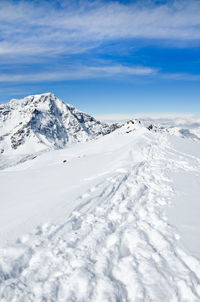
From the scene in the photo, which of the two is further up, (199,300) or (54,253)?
(54,253)

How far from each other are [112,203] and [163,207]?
6.72ft

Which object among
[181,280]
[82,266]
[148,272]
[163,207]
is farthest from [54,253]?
[163,207]

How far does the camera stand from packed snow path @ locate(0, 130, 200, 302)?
3857 mm

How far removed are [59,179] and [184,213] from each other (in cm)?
709

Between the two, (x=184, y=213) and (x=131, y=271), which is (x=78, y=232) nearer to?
(x=131, y=271)

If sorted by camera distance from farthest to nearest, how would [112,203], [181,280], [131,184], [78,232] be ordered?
[131,184], [112,203], [78,232], [181,280]

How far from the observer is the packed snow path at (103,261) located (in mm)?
3857

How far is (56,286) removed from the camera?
3.97 meters

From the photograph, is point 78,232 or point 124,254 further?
point 78,232

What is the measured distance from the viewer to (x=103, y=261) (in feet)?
15.6

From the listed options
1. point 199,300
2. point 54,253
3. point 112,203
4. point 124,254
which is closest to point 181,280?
point 199,300

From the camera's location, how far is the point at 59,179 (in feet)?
38.1

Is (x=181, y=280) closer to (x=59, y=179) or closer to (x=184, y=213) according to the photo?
(x=184, y=213)

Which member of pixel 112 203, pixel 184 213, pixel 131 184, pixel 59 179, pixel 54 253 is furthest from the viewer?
pixel 59 179
